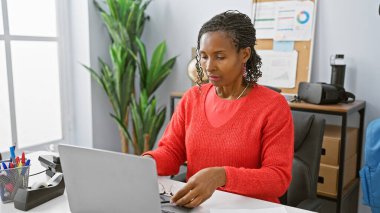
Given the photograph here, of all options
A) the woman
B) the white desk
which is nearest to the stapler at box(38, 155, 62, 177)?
the white desk

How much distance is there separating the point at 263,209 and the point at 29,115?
2234 mm

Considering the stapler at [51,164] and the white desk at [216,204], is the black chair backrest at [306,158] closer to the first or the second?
the white desk at [216,204]

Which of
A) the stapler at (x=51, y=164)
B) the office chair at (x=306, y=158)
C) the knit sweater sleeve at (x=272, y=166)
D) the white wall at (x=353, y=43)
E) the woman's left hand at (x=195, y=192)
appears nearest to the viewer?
the woman's left hand at (x=195, y=192)

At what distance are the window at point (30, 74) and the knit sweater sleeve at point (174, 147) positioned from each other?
161 centimetres

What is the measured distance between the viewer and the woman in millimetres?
1172

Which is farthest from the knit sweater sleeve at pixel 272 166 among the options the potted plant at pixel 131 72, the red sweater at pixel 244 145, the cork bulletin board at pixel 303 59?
the potted plant at pixel 131 72

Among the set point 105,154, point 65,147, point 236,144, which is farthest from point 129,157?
point 236,144

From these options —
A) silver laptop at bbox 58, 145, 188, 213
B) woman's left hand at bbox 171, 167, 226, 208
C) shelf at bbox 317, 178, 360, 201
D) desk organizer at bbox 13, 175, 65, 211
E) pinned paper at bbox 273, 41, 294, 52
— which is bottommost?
shelf at bbox 317, 178, 360, 201

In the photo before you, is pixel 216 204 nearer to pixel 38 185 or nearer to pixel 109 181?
pixel 109 181

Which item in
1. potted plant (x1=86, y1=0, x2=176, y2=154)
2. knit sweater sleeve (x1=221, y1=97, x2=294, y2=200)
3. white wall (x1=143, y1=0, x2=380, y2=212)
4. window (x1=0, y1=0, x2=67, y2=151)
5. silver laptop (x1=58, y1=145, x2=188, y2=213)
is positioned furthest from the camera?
potted plant (x1=86, y1=0, x2=176, y2=154)

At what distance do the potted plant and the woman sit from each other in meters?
1.37

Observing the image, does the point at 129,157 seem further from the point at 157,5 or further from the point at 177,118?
the point at 157,5

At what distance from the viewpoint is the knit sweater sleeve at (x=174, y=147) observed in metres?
1.36

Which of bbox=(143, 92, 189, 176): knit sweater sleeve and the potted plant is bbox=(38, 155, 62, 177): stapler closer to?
bbox=(143, 92, 189, 176): knit sweater sleeve
